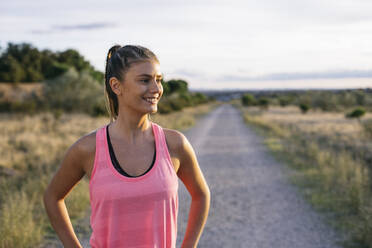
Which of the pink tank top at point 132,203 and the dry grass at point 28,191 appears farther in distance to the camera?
the dry grass at point 28,191

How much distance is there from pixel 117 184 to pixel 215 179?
7356mm

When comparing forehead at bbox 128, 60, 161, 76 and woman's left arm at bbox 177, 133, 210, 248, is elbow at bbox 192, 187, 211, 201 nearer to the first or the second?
woman's left arm at bbox 177, 133, 210, 248

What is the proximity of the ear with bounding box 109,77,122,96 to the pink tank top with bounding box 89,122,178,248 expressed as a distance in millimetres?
221

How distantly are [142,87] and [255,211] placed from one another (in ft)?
16.8

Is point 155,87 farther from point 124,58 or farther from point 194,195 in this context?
point 194,195

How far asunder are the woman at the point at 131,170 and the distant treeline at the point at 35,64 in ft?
115

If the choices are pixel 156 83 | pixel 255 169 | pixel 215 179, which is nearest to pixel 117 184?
pixel 156 83

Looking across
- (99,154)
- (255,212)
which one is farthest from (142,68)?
(255,212)

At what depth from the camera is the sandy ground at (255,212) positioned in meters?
5.02

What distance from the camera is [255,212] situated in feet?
20.5

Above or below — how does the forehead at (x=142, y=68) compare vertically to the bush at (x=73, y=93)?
above

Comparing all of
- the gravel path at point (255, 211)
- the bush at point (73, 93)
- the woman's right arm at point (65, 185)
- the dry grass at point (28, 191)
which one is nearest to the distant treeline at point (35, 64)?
the bush at point (73, 93)

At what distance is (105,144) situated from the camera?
64.6 inches

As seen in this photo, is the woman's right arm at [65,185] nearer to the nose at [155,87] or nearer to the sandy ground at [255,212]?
the nose at [155,87]
